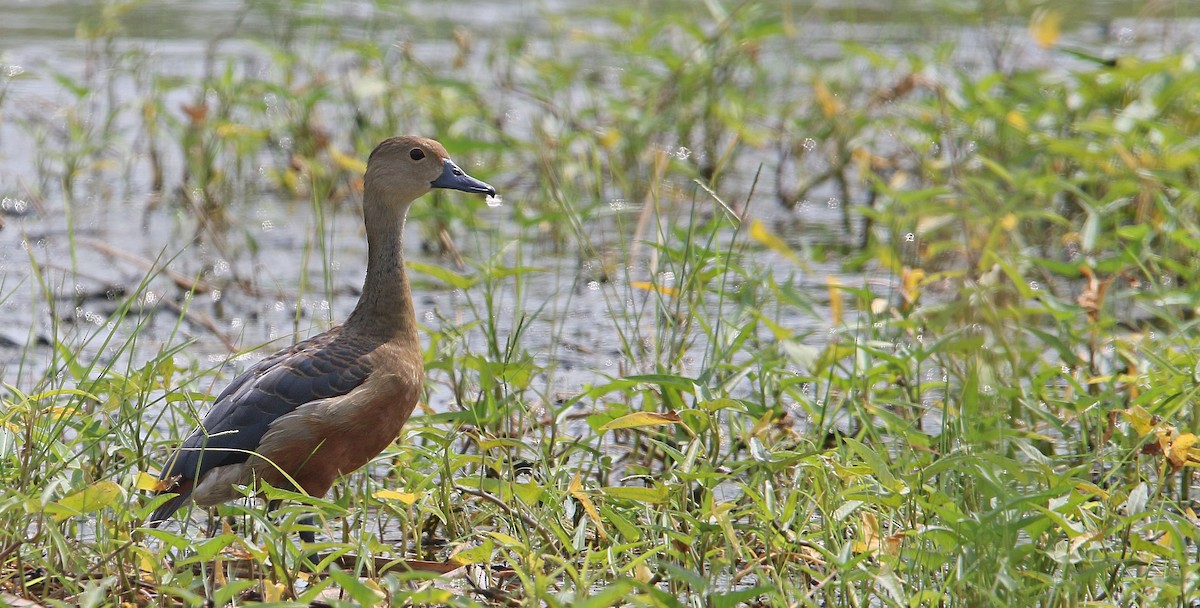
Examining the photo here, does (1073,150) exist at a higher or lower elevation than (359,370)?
higher

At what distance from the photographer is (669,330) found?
5.66 m

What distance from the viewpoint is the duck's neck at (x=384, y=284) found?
450 cm

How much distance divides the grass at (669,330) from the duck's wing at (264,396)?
0.10 metres

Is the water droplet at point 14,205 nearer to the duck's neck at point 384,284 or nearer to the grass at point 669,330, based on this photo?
the grass at point 669,330

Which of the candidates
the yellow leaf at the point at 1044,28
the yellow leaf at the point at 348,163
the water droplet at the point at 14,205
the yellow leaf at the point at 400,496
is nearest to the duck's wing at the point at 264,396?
the yellow leaf at the point at 400,496

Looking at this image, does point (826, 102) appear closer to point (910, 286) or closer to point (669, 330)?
point (669, 330)

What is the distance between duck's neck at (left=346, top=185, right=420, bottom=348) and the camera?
450 centimetres

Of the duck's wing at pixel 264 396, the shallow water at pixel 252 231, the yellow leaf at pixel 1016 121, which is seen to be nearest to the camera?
the duck's wing at pixel 264 396

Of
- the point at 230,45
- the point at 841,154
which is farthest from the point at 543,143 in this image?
the point at 230,45

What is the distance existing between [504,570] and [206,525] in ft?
3.61

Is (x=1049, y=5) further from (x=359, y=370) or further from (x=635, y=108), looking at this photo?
(x=359, y=370)

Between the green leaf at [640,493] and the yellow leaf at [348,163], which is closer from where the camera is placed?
the green leaf at [640,493]

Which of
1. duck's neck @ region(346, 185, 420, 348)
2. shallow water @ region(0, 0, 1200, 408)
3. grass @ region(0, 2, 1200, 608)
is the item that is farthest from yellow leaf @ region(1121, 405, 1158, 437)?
duck's neck @ region(346, 185, 420, 348)

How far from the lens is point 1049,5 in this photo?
9898 mm
